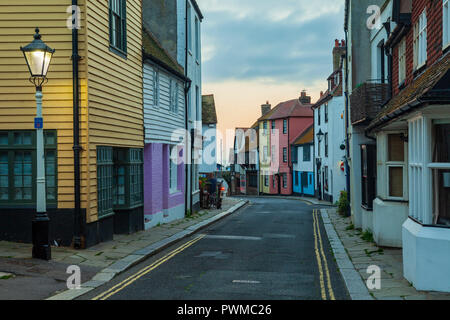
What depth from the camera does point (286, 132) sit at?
2437 inches

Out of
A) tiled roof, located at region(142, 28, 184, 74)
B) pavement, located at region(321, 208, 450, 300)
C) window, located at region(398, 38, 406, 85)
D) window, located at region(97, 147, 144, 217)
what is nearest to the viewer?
pavement, located at region(321, 208, 450, 300)

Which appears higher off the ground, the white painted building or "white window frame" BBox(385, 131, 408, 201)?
the white painted building

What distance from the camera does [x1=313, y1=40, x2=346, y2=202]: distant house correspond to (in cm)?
4056

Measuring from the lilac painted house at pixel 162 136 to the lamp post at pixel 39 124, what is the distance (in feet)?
22.3

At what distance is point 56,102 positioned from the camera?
1253cm

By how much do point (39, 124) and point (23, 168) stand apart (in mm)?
2456

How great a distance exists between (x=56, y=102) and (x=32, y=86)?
702mm

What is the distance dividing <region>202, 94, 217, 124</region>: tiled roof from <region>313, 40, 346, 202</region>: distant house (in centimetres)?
879

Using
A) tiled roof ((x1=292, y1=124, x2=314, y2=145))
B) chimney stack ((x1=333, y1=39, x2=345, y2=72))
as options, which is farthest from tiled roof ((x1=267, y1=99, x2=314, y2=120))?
chimney stack ((x1=333, y1=39, x2=345, y2=72))

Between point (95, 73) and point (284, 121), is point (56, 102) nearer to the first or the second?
point (95, 73)

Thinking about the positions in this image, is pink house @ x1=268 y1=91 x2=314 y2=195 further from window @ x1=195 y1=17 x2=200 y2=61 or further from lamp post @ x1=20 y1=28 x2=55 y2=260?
lamp post @ x1=20 y1=28 x2=55 y2=260

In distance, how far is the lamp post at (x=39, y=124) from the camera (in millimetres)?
10555
